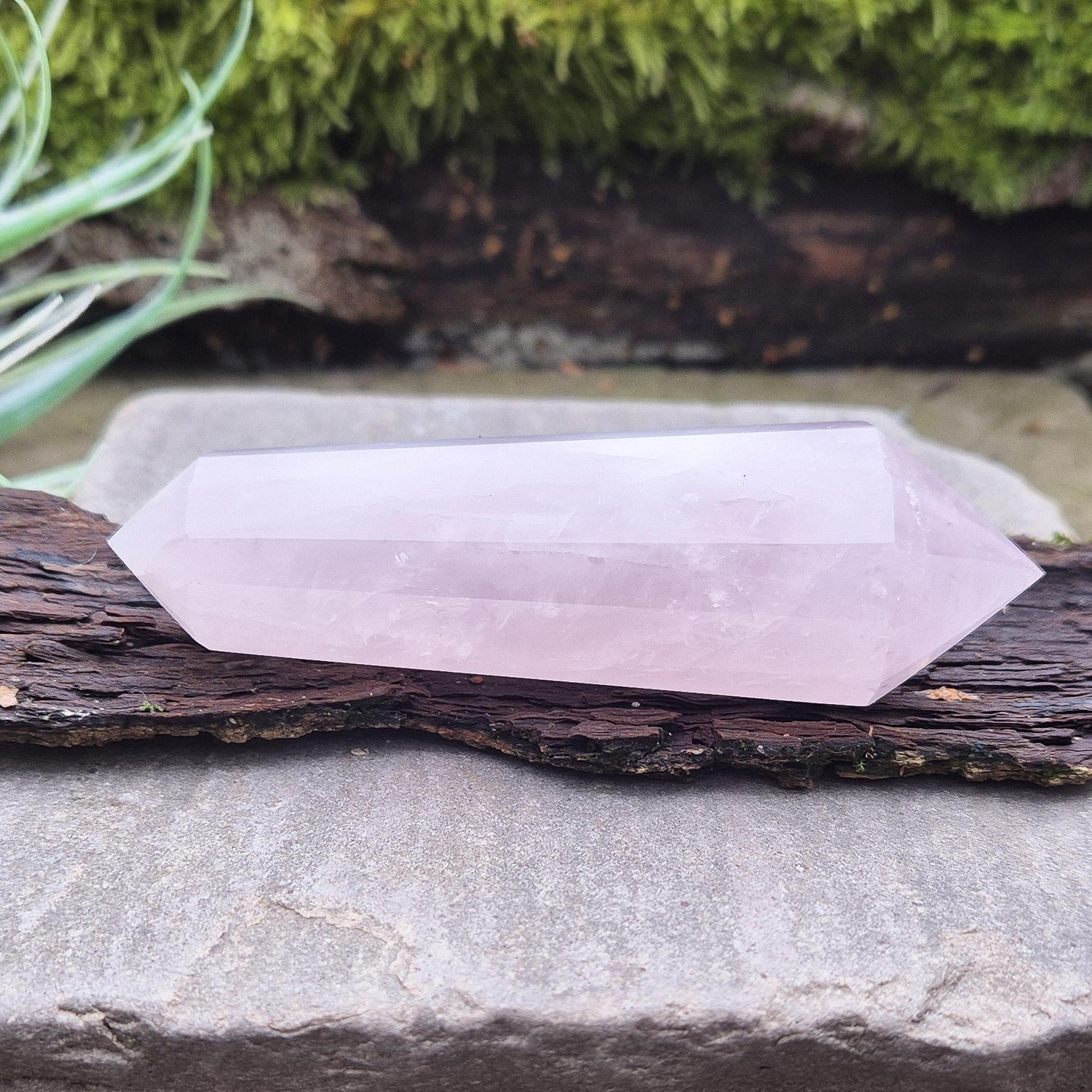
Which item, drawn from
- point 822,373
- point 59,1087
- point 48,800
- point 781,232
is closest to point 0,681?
point 48,800

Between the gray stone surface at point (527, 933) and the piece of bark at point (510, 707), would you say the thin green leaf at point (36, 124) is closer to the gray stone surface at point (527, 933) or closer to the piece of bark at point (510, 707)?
the piece of bark at point (510, 707)

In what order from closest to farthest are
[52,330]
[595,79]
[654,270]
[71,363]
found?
1. [52,330]
2. [71,363]
3. [595,79]
4. [654,270]

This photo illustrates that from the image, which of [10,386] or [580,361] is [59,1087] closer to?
[10,386]

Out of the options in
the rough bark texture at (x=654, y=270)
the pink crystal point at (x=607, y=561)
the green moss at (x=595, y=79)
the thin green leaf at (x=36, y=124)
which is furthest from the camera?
the rough bark texture at (x=654, y=270)

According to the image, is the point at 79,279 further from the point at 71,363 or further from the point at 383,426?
the point at 383,426

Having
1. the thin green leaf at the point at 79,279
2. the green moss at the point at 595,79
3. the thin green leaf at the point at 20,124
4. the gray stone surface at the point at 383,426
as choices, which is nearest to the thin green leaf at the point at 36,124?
the thin green leaf at the point at 20,124

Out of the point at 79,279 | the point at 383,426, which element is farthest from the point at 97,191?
the point at 383,426
